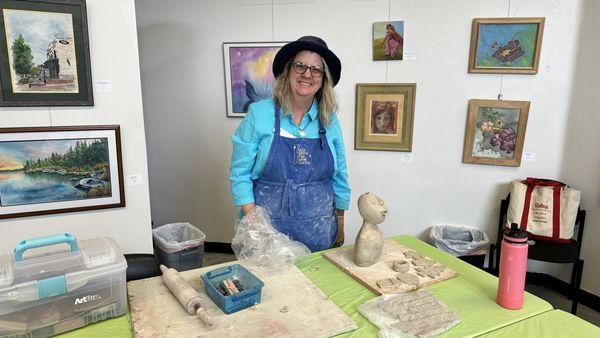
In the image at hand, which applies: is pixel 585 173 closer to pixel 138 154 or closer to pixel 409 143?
pixel 409 143

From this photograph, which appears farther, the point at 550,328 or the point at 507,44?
the point at 507,44

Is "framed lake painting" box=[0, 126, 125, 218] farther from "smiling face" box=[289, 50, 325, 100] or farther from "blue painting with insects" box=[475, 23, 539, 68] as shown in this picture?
"blue painting with insects" box=[475, 23, 539, 68]

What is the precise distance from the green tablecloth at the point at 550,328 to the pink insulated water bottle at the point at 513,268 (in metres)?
0.08

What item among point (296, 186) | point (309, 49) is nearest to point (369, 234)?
point (296, 186)

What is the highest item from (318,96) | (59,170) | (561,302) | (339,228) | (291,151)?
(318,96)

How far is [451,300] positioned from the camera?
4.35 ft

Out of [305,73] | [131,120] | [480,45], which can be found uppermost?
[480,45]

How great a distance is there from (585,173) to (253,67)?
9.59ft

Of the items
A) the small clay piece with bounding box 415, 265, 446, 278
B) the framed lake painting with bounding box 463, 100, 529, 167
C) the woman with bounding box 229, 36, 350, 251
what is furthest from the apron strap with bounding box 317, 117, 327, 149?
the framed lake painting with bounding box 463, 100, 529, 167

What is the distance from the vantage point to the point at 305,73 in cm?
179

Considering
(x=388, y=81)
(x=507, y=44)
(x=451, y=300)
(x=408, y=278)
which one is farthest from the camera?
(x=388, y=81)

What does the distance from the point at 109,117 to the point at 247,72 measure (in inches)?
60.3

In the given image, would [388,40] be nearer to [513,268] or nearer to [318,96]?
[318,96]

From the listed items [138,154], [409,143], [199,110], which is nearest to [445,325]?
[138,154]
